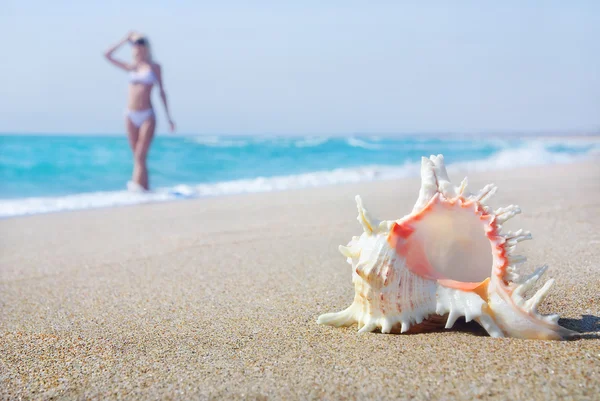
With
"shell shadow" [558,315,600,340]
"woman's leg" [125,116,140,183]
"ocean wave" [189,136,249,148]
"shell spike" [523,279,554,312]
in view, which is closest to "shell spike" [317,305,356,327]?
"shell spike" [523,279,554,312]

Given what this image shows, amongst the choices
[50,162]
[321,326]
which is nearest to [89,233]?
[321,326]

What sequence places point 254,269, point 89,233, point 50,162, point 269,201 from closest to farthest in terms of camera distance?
point 254,269
point 89,233
point 269,201
point 50,162

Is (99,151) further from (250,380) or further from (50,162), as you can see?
(250,380)

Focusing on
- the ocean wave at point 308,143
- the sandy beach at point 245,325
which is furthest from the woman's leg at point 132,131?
the ocean wave at point 308,143

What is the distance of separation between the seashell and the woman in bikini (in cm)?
566

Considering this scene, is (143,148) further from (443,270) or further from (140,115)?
(443,270)

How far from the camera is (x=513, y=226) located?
338cm

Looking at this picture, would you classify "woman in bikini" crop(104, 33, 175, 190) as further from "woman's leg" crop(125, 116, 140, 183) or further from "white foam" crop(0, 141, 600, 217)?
"white foam" crop(0, 141, 600, 217)

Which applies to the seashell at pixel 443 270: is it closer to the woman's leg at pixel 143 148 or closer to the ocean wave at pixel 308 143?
the woman's leg at pixel 143 148

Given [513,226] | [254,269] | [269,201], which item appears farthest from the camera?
[269,201]

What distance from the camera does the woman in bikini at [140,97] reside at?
22.2 ft

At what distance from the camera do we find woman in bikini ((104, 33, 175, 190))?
676 centimetres

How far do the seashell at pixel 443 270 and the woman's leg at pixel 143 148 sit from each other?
564 cm

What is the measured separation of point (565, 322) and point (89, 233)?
3428mm
